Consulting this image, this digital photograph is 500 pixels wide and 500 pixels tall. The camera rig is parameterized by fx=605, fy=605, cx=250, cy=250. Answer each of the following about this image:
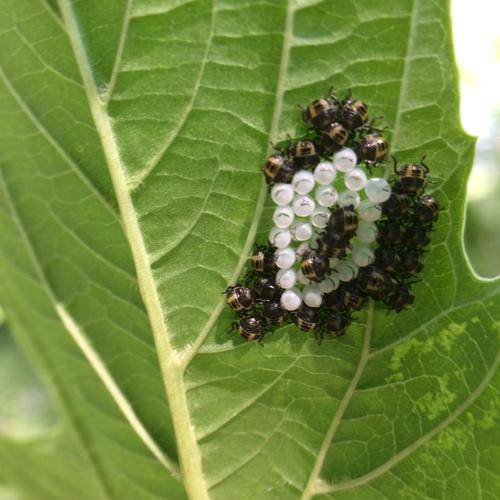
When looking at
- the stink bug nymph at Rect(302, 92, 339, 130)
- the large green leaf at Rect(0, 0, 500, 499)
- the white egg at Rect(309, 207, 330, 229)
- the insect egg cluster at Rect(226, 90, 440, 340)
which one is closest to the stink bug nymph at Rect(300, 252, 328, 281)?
the insect egg cluster at Rect(226, 90, 440, 340)

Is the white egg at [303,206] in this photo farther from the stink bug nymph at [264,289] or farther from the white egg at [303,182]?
the stink bug nymph at [264,289]

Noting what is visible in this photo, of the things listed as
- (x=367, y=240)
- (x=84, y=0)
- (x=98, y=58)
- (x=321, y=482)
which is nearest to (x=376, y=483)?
(x=321, y=482)

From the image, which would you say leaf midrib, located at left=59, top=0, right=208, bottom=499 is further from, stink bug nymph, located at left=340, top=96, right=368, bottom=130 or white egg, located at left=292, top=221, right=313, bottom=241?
stink bug nymph, located at left=340, top=96, right=368, bottom=130

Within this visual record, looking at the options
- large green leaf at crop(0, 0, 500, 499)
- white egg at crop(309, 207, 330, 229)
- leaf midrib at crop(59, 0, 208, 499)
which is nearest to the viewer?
large green leaf at crop(0, 0, 500, 499)

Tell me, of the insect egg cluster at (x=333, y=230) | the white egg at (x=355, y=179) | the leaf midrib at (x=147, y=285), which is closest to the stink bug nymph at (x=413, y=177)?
the insect egg cluster at (x=333, y=230)

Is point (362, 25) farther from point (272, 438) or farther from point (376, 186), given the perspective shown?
point (272, 438)

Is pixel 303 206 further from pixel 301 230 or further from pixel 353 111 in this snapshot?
pixel 353 111
